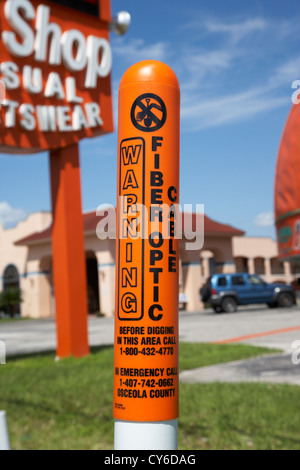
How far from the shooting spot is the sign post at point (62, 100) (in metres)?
9.55

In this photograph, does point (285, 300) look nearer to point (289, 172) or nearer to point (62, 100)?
point (62, 100)

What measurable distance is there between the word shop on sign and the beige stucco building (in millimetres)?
16757

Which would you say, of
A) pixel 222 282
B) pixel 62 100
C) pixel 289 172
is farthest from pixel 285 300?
pixel 289 172

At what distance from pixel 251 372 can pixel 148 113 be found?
25.0 feet

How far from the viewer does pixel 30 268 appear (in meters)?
35.9

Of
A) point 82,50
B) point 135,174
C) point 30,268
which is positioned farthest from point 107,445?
point 30,268

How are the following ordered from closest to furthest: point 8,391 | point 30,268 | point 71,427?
→ point 71,427 → point 8,391 → point 30,268

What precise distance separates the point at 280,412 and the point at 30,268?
3186 centimetres

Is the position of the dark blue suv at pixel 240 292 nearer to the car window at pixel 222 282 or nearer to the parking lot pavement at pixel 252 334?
the car window at pixel 222 282

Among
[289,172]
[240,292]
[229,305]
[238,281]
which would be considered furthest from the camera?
[238,281]

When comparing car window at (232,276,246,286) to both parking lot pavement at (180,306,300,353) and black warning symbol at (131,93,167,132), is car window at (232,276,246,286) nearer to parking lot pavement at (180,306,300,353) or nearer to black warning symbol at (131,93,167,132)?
parking lot pavement at (180,306,300,353)

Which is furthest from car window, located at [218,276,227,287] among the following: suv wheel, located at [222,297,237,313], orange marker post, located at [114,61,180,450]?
orange marker post, located at [114,61,180,450]

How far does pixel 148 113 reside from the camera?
1.49 metres
